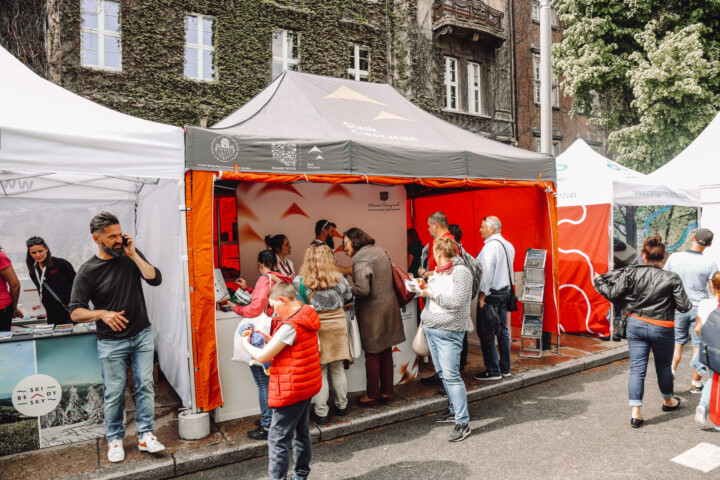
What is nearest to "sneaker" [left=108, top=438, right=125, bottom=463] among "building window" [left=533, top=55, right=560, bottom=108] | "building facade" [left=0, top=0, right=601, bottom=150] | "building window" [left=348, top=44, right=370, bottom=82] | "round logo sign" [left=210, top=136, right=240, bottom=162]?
"round logo sign" [left=210, top=136, right=240, bottom=162]

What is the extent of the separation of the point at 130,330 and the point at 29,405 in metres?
1.16

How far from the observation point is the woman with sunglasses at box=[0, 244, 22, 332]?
5012mm

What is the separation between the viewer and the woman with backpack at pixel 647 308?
4242mm

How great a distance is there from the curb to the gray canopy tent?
47 centimetres

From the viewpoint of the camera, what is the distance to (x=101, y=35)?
12.2 meters

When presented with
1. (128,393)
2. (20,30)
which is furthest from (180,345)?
(20,30)

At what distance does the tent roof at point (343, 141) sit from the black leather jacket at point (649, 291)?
1.88 meters

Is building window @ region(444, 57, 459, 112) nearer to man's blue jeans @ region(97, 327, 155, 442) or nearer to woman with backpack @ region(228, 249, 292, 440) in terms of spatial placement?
woman with backpack @ region(228, 249, 292, 440)

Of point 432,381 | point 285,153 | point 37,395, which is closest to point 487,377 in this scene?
→ point 432,381

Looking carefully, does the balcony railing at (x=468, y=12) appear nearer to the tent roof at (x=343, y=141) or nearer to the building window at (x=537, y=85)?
the building window at (x=537, y=85)

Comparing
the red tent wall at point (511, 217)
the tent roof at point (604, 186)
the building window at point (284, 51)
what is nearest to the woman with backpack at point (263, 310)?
the red tent wall at point (511, 217)

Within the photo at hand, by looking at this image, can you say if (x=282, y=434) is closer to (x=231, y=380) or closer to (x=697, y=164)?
(x=231, y=380)

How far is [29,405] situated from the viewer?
4.01 metres

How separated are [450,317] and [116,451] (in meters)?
2.89
